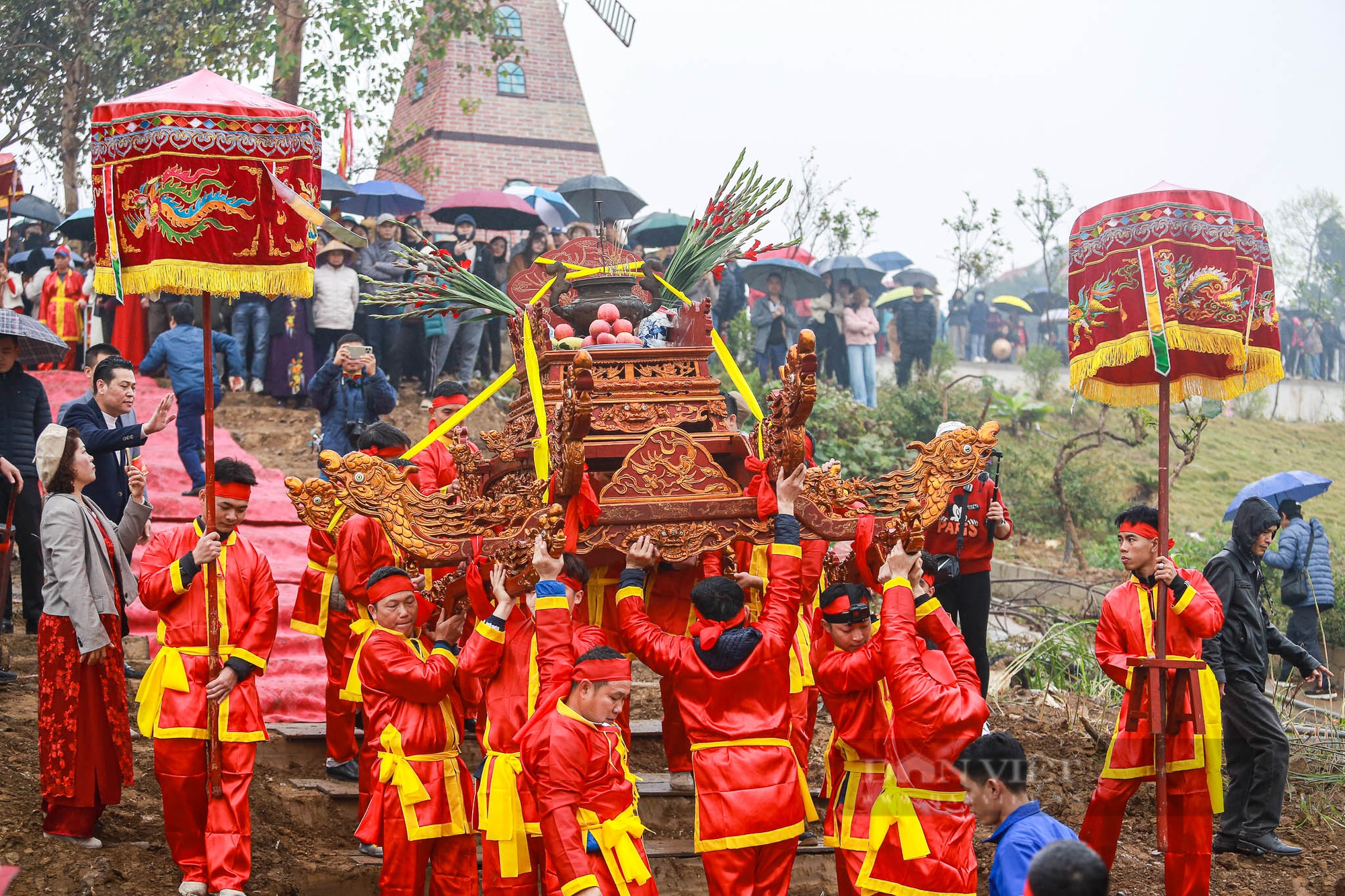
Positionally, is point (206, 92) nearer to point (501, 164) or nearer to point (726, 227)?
point (726, 227)

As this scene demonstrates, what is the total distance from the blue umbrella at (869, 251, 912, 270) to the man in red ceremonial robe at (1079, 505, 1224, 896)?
53.4 ft

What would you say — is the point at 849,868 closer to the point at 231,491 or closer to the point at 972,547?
the point at 972,547

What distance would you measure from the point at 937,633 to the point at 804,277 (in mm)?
10913

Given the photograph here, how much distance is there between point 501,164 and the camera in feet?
75.4

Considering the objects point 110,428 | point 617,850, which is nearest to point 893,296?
point 110,428

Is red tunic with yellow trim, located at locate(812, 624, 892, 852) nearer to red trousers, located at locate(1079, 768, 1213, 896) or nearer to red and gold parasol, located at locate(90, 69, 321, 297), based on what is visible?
red trousers, located at locate(1079, 768, 1213, 896)

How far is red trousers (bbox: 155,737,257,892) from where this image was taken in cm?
541

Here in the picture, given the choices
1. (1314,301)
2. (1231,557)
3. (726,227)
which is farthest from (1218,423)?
(726,227)

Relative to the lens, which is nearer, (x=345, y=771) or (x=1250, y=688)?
(x=1250, y=688)

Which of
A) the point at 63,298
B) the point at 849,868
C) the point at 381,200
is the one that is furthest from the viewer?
the point at 381,200

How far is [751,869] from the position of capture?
501 centimetres

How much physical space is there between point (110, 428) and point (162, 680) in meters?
2.14

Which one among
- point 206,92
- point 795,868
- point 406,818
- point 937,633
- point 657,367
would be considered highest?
point 206,92

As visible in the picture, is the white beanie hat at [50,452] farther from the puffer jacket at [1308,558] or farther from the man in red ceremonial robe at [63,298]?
the puffer jacket at [1308,558]
